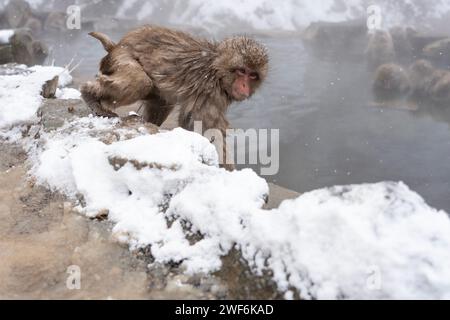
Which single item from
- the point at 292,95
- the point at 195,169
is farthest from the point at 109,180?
the point at 292,95

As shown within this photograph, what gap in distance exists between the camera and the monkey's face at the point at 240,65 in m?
3.32

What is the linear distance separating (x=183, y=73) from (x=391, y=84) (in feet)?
25.4

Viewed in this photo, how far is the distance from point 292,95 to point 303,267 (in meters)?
8.97

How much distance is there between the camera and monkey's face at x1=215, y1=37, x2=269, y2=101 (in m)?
3.32

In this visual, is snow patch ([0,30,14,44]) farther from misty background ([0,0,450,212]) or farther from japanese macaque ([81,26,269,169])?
japanese macaque ([81,26,269,169])

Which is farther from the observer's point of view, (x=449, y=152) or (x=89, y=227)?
(x=449, y=152)

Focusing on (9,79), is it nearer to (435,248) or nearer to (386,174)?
(435,248)

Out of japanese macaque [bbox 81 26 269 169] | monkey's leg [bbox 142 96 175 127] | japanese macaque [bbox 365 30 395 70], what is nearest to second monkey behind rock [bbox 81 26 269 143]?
japanese macaque [bbox 81 26 269 169]

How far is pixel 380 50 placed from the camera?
12398 mm

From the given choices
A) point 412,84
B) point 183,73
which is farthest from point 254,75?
point 412,84

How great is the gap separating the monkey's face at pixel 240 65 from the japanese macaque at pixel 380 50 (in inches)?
368

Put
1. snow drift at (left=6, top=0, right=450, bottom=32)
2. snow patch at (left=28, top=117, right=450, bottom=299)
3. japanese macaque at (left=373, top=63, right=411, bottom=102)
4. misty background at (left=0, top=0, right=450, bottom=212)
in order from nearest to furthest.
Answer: snow patch at (left=28, top=117, right=450, bottom=299)
misty background at (left=0, top=0, right=450, bottom=212)
japanese macaque at (left=373, top=63, right=411, bottom=102)
snow drift at (left=6, top=0, right=450, bottom=32)

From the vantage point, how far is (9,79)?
443 centimetres

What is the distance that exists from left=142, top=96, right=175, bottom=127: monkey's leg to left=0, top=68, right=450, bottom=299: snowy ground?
3.91 feet
